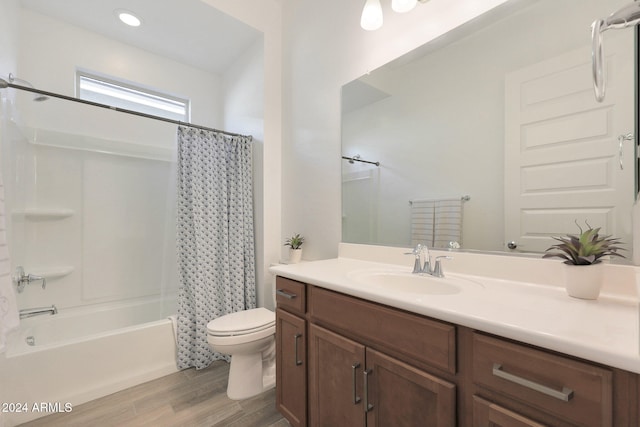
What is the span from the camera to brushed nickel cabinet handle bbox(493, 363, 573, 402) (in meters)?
0.54

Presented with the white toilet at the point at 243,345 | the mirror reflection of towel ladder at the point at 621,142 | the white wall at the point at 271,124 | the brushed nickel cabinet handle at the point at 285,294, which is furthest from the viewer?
the white wall at the point at 271,124

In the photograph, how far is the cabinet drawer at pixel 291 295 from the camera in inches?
49.2

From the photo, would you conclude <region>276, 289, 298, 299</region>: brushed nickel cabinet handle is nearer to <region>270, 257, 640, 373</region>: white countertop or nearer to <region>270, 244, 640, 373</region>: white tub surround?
<region>270, 244, 640, 373</region>: white tub surround

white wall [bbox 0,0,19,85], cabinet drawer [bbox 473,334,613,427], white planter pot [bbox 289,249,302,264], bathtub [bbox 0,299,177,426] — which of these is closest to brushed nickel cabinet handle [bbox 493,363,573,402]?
cabinet drawer [bbox 473,334,613,427]

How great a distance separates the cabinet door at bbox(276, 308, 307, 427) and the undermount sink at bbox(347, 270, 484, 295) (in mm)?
366

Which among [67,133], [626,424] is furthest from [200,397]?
[67,133]

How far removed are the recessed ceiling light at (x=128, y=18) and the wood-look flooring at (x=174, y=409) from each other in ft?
9.09

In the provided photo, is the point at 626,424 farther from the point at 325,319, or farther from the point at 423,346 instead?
the point at 325,319

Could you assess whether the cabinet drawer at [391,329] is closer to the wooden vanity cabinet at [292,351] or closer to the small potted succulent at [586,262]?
the wooden vanity cabinet at [292,351]

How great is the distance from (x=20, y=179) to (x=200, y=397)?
194 centimetres

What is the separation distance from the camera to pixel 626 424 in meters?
0.50

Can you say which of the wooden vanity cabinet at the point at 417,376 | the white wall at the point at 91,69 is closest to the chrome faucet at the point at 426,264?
the wooden vanity cabinet at the point at 417,376

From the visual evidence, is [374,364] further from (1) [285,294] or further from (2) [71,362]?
(2) [71,362]

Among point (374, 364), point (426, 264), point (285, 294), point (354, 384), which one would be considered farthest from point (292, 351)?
point (426, 264)
